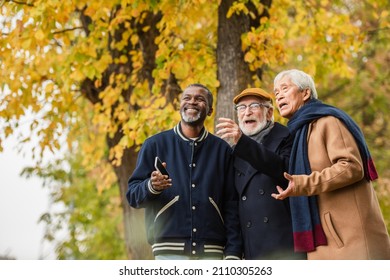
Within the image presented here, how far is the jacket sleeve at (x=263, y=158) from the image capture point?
4703mm

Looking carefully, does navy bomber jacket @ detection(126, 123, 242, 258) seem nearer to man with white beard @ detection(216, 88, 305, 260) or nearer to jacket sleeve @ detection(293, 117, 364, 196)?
man with white beard @ detection(216, 88, 305, 260)

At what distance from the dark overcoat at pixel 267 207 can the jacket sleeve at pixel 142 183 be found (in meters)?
0.60

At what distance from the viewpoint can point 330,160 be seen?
15.1ft

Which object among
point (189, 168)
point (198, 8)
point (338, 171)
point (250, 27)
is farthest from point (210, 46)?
point (338, 171)

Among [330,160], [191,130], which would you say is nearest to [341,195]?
[330,160]

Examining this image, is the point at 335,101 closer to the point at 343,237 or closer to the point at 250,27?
the point at 250,27

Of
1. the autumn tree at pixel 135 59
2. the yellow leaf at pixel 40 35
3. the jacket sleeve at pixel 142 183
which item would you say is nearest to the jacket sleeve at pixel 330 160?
the jacket sleeve at pixel 142 183

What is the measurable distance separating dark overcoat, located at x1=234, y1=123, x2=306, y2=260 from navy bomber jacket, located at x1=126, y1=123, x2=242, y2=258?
8 centimetres

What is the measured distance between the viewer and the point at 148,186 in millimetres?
4680

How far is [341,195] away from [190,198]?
0.99 meters

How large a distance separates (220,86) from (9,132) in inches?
126

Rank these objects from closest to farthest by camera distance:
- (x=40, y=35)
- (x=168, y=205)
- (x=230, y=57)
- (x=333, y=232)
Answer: (x=333, y=232) → (x=168, y=205) → (x=230, y=57) → (x=40, y=35)

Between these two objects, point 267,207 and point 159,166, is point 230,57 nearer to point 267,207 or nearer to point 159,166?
point 267,207

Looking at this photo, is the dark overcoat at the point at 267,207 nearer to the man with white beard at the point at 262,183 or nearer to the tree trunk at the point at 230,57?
the man with white beard at the point at 262,183
